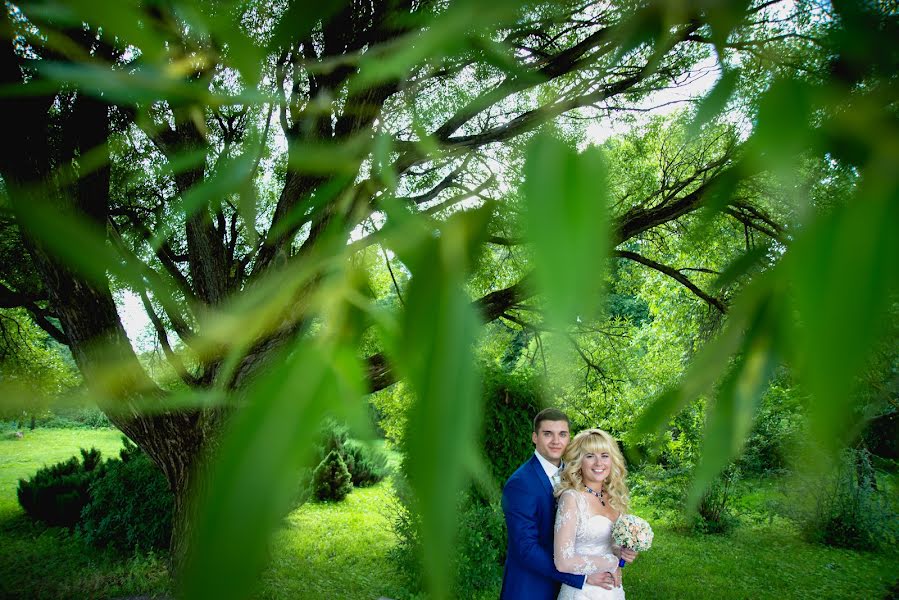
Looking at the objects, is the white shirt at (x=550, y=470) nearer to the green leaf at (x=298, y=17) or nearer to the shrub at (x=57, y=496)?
Answer: the green leaf at (x=298, y=17)

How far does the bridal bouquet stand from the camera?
2.96m

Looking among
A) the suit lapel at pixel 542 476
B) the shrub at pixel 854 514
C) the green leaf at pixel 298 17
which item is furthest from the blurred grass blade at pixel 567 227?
the shrub at pixel 854 514

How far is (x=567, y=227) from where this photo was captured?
1.03 feet

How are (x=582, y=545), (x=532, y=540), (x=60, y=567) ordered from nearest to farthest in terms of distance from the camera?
(x=532, y=540), (x=582, y=545), (x=60, y=567)

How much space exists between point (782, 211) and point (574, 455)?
2.91 m

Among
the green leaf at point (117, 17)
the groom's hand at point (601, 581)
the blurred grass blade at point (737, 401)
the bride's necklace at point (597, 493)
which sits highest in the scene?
the green leaf at point (117, 17)

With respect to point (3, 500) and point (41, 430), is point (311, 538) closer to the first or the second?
point (3, 500)

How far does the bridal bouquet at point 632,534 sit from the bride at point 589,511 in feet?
0.30

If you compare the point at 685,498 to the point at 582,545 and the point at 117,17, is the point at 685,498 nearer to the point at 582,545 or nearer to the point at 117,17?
the point at 582,545

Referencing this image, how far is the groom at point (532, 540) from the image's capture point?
9.36ft

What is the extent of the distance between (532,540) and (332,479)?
795 cm

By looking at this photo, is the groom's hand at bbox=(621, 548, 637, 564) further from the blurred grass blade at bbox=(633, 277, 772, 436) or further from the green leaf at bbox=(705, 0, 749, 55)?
the green leaf at bbox=(705, 0, 749, 55)

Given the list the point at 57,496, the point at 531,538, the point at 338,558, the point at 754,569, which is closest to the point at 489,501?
the point at 531,538

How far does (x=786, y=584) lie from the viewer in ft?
21.4
